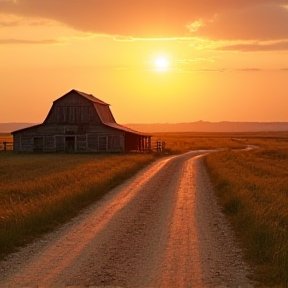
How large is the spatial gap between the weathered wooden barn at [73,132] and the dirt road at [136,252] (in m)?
40.5

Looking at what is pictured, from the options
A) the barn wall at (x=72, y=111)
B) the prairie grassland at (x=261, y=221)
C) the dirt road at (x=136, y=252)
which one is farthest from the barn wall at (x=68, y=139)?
the dirt road at (x=136, y=252)

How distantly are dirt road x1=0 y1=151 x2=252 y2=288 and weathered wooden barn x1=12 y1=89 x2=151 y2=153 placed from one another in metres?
40.5

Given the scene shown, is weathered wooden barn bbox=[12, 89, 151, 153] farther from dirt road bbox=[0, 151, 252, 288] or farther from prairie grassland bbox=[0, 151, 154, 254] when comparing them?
dirt road bbox=[0, 151, 252, 288]

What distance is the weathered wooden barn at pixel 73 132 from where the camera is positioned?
57938mm

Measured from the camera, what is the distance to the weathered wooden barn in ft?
190

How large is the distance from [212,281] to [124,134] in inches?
1939

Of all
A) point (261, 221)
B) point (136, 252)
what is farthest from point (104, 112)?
point (136, 252)

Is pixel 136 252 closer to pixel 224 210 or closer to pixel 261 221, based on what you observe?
pixel 261 221

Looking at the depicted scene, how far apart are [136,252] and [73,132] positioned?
4855 centimetres

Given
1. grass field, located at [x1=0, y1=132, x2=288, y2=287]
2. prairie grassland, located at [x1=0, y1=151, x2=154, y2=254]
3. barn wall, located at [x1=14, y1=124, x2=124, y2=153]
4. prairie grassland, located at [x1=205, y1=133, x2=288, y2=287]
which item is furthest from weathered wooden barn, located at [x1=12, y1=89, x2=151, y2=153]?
prairie grassland, located at [x1=205, y1=133, x2=288, y2=287]

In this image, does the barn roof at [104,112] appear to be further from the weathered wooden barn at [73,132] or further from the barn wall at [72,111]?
the barn wall at [72,111]

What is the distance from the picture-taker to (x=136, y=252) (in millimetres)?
10750

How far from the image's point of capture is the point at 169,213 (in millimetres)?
15773

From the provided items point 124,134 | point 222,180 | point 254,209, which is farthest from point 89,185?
point 124,134
